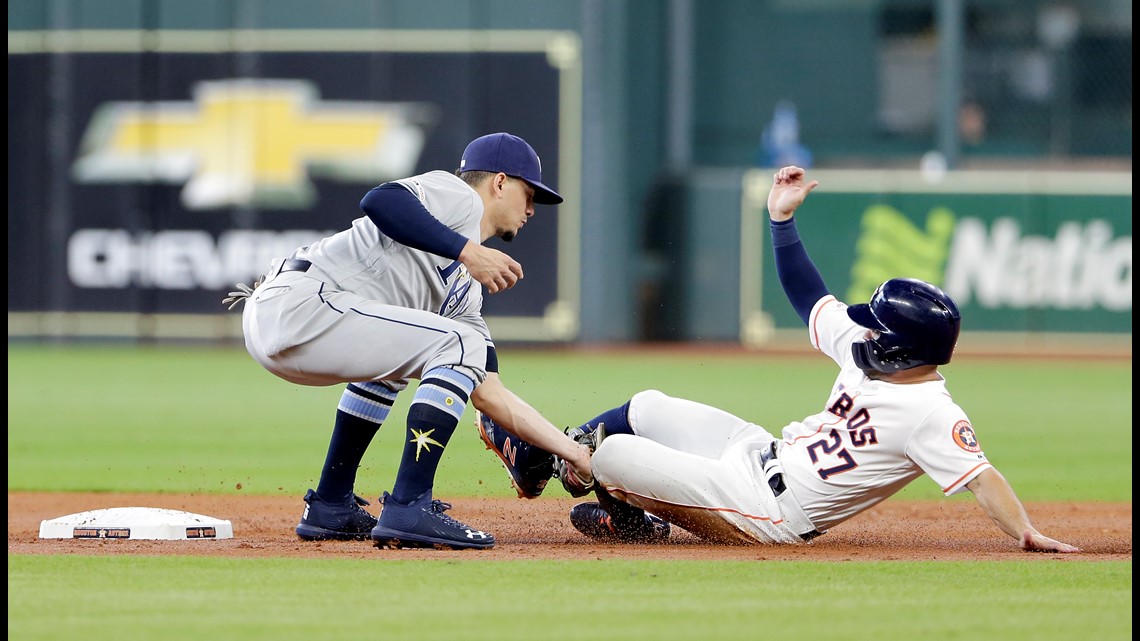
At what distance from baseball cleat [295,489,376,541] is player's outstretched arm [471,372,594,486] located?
1.97 ft

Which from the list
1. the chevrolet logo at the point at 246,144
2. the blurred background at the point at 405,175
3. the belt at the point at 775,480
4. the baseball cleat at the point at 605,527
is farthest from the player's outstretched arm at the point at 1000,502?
the chevrolet logo at the point at 246,144

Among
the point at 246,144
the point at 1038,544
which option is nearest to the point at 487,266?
the point at 1038,544

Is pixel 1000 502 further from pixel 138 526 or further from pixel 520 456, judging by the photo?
pixel 138 526

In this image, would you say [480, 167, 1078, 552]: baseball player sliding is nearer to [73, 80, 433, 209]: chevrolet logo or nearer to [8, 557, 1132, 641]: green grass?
[8, 557, 1132, 641]: green grass

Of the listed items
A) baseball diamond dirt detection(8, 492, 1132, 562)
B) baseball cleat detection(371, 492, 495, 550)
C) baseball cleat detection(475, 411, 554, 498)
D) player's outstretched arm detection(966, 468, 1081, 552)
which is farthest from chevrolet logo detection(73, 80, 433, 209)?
player's outstretched arm detection(966, 468, 1081, 552)

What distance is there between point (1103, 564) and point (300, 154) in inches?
473

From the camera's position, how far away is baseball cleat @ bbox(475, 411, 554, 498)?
5.17 meters

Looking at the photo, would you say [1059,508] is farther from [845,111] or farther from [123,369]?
[845,111]

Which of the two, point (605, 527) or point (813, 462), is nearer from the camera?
point (813, 462)

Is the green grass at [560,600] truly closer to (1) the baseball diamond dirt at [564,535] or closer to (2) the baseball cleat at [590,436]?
(1) the baseball diamond dirt at [564,535]

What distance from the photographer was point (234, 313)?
50.8 feet

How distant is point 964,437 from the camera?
15.0ft

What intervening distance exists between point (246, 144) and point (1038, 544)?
12134 millimetres

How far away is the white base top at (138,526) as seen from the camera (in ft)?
16.6
